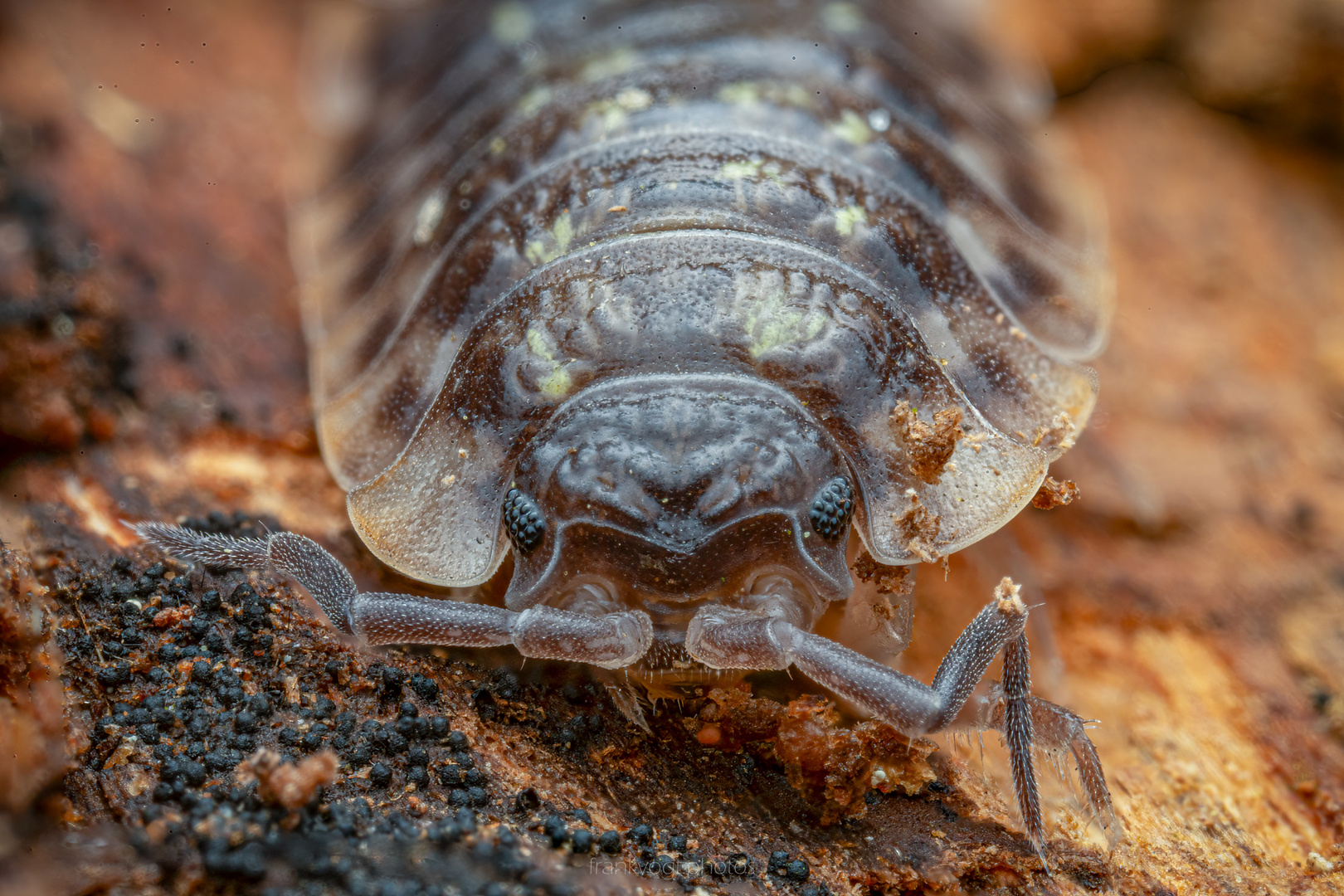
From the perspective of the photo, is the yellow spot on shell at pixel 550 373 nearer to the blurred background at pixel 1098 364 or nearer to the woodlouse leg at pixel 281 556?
the woodlouse leg at pixel 281 556

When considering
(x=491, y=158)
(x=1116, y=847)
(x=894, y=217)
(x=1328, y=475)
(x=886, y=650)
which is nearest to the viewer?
(x=1116, y=847)

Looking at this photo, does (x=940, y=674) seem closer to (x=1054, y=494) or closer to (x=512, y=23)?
(x=1054, y=494)

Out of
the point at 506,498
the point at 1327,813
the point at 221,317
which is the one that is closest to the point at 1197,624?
the point at 1327,813

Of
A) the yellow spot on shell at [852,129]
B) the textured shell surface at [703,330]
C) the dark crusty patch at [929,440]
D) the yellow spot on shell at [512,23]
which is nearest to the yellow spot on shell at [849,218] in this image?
the textured shell surface at [703,330]

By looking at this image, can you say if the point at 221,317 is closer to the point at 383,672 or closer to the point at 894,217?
the point at 383,672

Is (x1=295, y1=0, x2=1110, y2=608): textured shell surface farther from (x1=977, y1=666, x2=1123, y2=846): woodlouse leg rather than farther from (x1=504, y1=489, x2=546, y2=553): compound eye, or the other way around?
(x1=977, y1=666, x2=1123, y2=846): woodlouse leg
